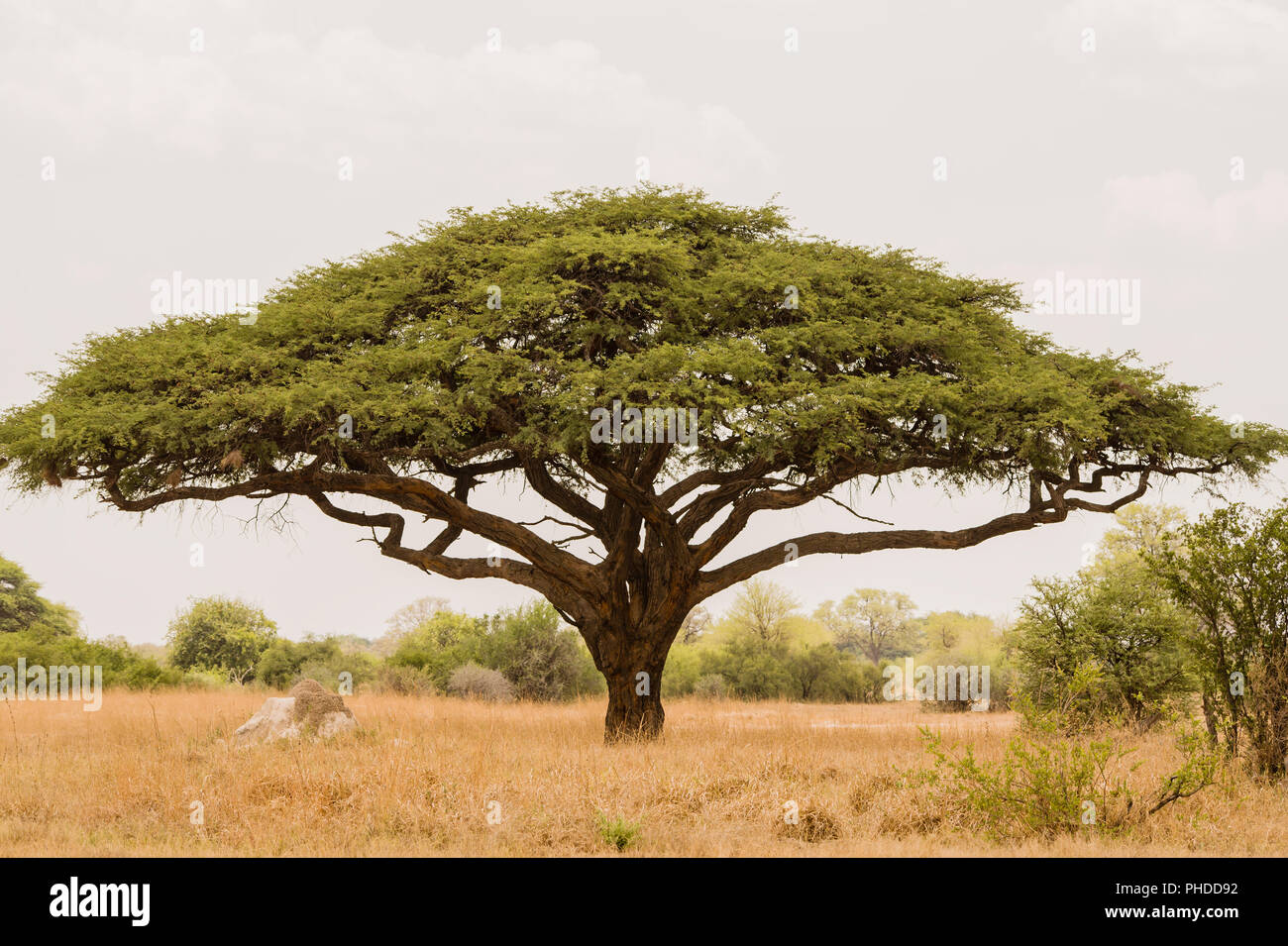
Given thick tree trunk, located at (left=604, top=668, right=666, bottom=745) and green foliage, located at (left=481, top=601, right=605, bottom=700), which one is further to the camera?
green foliage, located at (left=481, top=601, right=605, bottom=700)

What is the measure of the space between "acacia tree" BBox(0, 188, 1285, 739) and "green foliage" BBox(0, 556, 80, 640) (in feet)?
120

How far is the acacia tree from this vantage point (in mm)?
15500

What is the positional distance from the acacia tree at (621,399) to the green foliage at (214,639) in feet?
80.1

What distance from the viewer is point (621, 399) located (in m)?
15.0

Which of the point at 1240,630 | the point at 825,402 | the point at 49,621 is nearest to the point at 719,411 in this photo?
the point at 825,402

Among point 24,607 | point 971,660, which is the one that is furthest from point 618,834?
point 24,607

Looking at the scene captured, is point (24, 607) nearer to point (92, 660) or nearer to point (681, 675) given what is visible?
point (92, 660)

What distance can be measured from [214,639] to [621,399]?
1281 inches

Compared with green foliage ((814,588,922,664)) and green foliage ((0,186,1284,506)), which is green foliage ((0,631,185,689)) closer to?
green foliage ((0,186,1284,506))

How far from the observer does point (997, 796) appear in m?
10.6

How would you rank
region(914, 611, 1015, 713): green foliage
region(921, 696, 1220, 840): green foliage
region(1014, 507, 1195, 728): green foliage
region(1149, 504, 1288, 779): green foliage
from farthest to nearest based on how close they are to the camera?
region(914, 611, 1015, 713): green foliage < region(1014, 507, 1195, 728): green foliage < region(1149, 504, 1288, 779): green foliage < region(921, 696, 1220, 840): green foliage

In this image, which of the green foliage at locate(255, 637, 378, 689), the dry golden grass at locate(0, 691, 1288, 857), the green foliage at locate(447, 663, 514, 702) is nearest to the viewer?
the dry golden grass at locate(0, 691, 1288, 857)

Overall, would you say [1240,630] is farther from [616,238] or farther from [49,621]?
[49,621]

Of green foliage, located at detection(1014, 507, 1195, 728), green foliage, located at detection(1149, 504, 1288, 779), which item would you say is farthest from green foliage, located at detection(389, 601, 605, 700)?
green foliage, located at detection(1149, 504, 1288, 779)
